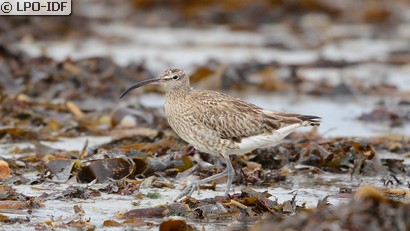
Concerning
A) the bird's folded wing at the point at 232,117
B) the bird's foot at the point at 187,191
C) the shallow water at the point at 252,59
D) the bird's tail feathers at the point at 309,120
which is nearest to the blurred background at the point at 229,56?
the shallow water at the point at 252,59

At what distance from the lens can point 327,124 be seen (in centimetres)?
1038

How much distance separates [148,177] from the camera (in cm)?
700

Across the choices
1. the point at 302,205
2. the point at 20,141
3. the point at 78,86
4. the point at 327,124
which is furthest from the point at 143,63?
the point at 302,205

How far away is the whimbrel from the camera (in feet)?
22.5

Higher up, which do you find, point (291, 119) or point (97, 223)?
point (291, 119)

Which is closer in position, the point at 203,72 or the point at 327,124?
the point at 327,124

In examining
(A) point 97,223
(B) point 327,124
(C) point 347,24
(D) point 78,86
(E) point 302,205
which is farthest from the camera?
(C) point 347,24

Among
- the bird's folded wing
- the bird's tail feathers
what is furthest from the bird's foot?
the bird's tail feathers

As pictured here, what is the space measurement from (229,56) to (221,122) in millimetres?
8235

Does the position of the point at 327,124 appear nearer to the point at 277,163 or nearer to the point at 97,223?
the point at 277,163

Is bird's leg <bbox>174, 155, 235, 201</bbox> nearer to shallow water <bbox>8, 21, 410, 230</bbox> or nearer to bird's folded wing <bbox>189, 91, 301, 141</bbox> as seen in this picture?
shallow water <bbox>8, 21, 410, 230</bbox>

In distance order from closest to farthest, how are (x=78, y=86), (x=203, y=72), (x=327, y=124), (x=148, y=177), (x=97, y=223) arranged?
(x=97, y=223) → (x=148, y=177) → (x=327, y=124) → (x=78, y=86) → (x=203, y=72)

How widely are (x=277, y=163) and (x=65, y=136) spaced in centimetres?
233

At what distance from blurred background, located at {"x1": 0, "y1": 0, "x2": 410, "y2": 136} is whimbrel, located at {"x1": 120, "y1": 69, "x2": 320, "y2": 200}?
1.53 m
